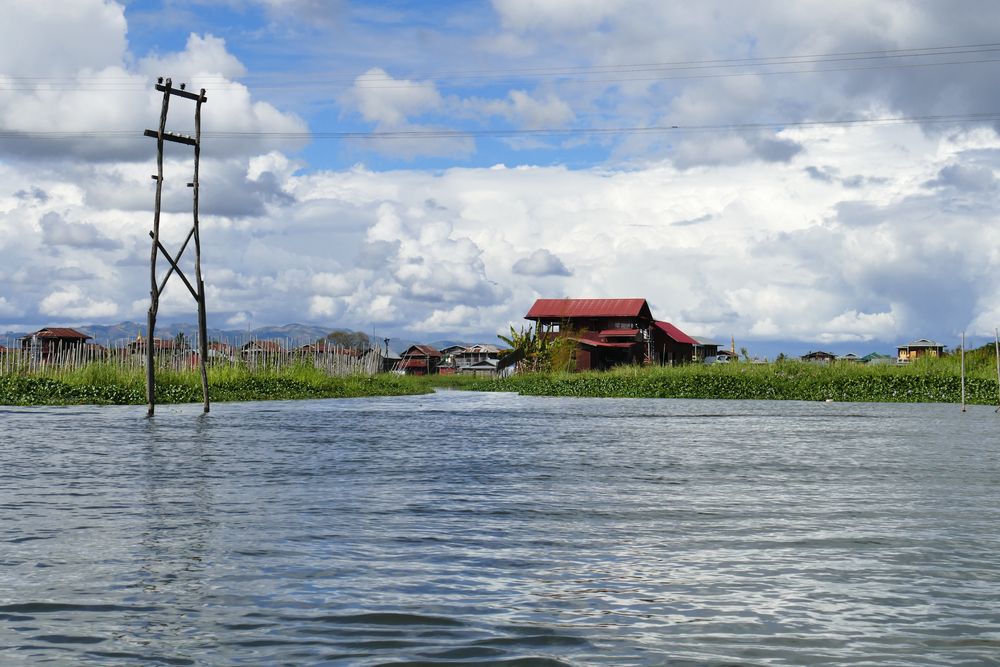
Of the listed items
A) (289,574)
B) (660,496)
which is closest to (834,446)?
(660,496)

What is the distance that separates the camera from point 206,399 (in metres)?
28.3

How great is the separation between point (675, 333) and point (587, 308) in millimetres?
20741

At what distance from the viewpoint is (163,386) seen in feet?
120

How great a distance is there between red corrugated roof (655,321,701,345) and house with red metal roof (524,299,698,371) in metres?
9.30

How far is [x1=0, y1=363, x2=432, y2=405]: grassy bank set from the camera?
3359cm

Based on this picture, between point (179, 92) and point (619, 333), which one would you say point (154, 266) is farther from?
point (619, 333)

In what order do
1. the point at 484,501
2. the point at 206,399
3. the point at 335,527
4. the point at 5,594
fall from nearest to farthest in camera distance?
1. the point at 5,594
2. the point at 335,527
3. the point at 484,501
4. the point at 206,399

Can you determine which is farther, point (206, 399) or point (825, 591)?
point (206, 399)

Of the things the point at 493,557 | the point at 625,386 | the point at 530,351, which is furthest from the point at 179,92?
the point at 530,351

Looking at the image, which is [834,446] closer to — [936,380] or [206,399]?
[206,399]

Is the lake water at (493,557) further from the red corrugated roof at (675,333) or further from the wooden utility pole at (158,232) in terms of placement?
the red corrugated roof at (675,333)

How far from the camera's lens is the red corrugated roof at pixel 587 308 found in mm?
85750

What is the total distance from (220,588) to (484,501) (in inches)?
200

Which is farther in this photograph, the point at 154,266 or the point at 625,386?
the point at 625,386
